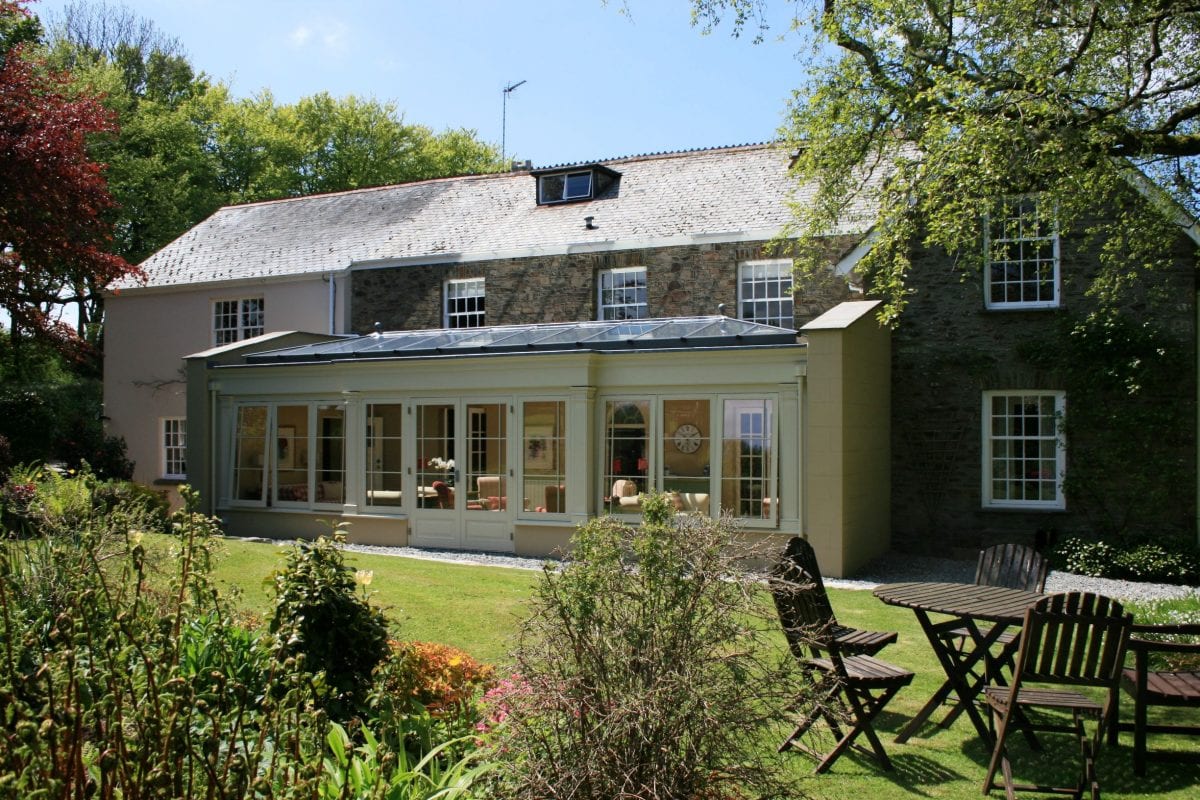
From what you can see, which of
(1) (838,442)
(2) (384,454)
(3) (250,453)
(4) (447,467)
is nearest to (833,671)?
(1) (838,442)

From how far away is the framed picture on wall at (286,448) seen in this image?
1752cm

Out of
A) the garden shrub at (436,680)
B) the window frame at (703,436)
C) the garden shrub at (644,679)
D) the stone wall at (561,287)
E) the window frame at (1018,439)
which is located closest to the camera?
the garden shrub at (644,679)

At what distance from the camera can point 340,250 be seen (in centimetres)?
2233

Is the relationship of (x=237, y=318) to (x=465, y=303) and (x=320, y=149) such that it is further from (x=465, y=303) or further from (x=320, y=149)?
(x=320, y=149)

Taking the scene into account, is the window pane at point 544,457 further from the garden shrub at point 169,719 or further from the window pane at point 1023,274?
the garden shrub at point 169,719

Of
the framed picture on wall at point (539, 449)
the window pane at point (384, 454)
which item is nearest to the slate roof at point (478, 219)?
the window pane at point (384, 454)

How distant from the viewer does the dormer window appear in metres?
21.0

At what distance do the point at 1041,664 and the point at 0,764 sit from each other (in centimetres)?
530

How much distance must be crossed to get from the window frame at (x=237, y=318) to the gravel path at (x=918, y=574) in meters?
8.51

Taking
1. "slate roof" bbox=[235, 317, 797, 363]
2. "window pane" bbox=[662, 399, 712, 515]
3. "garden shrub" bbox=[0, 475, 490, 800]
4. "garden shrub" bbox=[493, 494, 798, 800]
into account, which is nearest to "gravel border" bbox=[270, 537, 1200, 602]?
"window pane" bbox=[662, 399, 712, 515]

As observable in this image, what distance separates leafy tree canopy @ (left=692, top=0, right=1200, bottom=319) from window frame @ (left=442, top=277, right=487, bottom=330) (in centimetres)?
867

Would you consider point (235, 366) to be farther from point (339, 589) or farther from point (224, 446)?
point (339, 589)

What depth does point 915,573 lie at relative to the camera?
14.0 meters

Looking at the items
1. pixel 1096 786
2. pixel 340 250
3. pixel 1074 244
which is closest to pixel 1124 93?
pixel 1074 244
